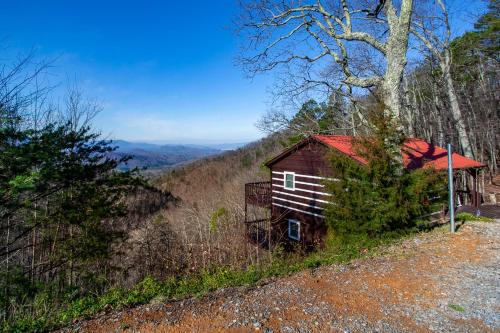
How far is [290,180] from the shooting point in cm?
1596

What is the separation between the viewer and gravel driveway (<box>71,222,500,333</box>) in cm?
365

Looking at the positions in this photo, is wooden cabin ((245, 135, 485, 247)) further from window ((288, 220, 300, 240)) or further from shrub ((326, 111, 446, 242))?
shrub ((326, 111, 446, 242))

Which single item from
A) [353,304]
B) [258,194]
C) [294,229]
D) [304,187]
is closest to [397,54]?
[353,304]

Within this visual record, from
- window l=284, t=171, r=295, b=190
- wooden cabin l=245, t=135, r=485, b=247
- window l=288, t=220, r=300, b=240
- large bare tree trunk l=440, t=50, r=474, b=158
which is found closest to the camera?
wooden cabin l=245, t=135, r=485, b=247

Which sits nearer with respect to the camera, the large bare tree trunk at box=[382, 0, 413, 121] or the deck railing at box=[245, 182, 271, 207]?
the large bare tree trunk at box=[382, 0, 413, 121]

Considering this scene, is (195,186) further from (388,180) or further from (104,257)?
(388,180)

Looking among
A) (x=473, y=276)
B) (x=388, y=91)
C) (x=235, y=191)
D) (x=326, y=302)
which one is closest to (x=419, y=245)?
(x=473, y=276)

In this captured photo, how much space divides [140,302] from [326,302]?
119 inches

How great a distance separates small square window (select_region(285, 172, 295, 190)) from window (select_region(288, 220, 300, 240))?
1.94 metres

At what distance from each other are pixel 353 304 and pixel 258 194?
1320 centimetres

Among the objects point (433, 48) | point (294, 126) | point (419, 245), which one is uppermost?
point (433, 48)

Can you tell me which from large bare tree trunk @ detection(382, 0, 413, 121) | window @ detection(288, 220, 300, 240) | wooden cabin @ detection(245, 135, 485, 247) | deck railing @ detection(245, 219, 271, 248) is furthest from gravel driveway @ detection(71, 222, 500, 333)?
deck railing @ detection(245, 219, 271, 248)

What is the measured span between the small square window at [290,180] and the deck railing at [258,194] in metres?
1.62

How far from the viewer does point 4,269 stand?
8.04 m
